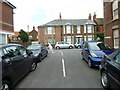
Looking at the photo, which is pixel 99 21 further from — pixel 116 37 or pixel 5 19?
pixel 5 19

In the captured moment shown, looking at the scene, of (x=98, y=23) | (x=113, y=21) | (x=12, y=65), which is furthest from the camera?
(x=98, y=23)

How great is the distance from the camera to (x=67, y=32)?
102ft

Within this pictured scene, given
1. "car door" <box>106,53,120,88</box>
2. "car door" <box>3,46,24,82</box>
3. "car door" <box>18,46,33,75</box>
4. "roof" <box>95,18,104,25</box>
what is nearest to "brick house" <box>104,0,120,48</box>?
"car door" <box>106,53,120,88</box>

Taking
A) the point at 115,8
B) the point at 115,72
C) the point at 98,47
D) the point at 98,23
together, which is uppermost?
the point at 98,23

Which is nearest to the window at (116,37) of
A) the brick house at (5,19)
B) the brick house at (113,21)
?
the brick house at (113,21)

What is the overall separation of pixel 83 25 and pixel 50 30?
985 cm

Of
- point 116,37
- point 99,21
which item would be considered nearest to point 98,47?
point 116,37

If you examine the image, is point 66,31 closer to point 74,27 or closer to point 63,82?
point 74,27

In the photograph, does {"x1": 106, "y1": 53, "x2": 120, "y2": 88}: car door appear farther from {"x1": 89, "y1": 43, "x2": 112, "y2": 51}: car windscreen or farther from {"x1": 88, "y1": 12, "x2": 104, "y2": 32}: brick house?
{"x1": 88, "y1": 12, "x2": 104, "y2": 32}: brick house

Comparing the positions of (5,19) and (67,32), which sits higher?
(5,19)

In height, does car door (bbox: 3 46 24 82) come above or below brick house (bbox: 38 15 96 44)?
below

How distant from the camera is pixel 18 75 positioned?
399 cm

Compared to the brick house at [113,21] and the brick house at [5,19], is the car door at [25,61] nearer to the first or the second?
the brick house at [113,21]

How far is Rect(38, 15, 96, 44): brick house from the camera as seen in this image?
1217 inches
